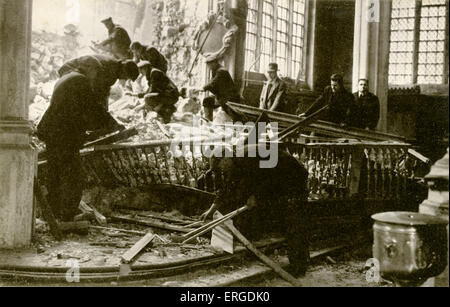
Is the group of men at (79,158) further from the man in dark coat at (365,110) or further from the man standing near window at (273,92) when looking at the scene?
the man standing near window at (273,92)

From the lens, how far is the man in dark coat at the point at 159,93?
1112 centimetres

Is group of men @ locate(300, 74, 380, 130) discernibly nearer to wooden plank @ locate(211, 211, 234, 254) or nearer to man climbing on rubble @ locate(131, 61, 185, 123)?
wooden plank @ locate(211, 211, 234, 254)

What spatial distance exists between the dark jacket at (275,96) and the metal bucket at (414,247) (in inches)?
264

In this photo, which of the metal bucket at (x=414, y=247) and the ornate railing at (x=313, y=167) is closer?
the metal bucket at (x=414, y=247)

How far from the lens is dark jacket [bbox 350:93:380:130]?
911 centimetres

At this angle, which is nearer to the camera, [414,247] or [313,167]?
[414,247]

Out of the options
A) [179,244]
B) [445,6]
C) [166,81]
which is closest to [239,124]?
[166,81]

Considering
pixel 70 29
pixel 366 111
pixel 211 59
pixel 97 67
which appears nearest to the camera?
pixel 97 67

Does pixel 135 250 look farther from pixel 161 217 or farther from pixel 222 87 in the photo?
pixel 222 87

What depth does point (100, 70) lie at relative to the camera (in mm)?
6875

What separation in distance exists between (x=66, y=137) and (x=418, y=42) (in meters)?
14.1

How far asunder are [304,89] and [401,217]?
1211 cm

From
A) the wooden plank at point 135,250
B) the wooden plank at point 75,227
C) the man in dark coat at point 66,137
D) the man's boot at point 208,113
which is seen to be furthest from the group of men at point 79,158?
the man's boot at point 208,113

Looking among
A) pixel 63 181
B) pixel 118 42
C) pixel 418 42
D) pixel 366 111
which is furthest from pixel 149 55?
pixel 418 42
